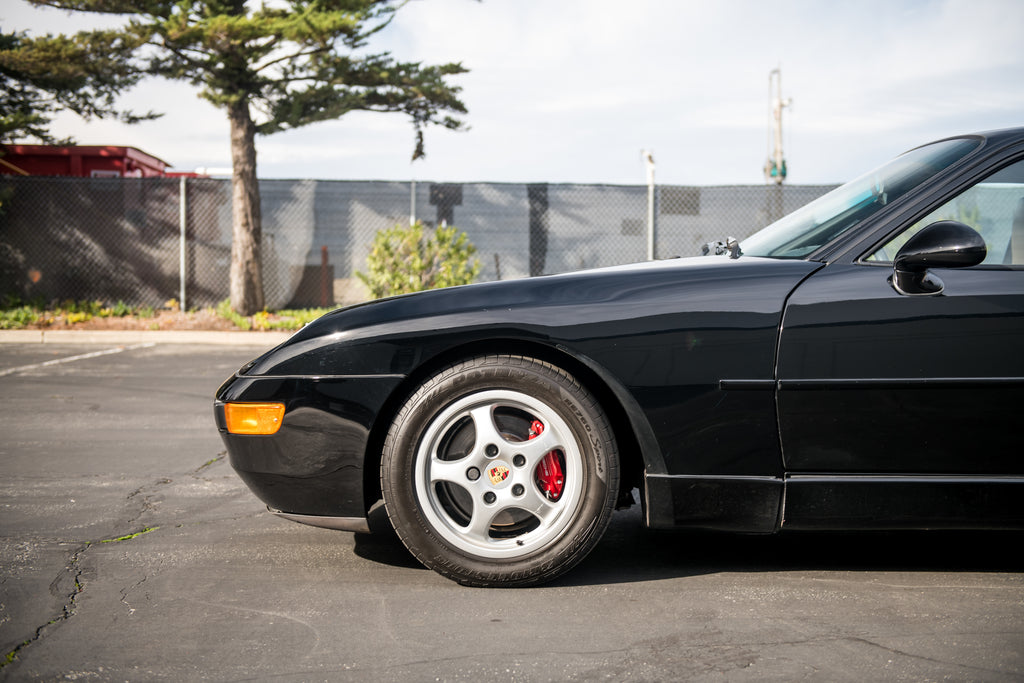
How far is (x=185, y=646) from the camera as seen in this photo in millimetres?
2322

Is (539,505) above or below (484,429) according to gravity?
below

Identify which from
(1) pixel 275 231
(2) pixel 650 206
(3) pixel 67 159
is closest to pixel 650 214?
(2) pixel 650 206

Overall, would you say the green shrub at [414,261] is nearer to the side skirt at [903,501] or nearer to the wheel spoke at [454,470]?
the wheel spoke at [454,470]

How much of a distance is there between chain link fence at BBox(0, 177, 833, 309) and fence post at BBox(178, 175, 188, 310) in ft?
0.05

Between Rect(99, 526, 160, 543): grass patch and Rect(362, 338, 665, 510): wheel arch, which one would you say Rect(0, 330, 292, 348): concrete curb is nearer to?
Rect(99, 526, 160, 543): grass patch

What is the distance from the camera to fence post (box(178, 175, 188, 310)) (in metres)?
13.3

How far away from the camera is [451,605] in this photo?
2629mm

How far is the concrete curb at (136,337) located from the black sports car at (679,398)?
30.1ft

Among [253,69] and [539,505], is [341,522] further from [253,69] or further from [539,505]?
[253,69]

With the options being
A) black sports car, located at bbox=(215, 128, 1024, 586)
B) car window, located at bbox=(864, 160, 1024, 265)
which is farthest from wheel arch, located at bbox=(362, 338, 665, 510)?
car window, located at bbox=(864, 160, 1024, 265)

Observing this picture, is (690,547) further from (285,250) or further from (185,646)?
(285,250)

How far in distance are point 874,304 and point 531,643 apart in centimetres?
139

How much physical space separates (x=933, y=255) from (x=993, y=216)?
0.57 meters

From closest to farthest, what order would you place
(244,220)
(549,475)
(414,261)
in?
(549,475), (414,261), (244,220)
